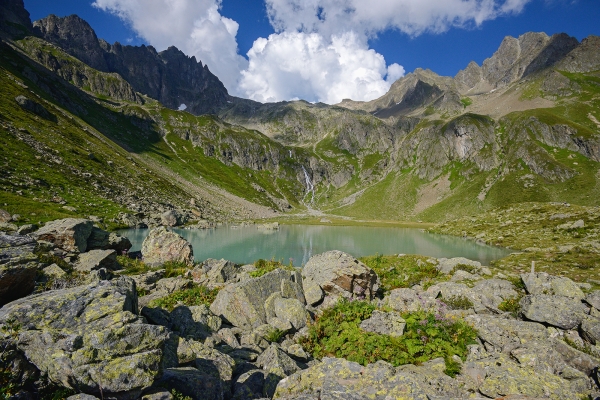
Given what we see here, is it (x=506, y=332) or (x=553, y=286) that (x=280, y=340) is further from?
(x=553, y=286)

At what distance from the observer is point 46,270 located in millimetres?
16000

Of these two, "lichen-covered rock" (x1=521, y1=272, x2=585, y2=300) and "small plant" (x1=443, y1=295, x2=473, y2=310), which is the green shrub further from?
"lichen-covered rock" (x1=521, y1=272, x2=585, y2=300)

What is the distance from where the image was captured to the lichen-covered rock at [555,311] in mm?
11759

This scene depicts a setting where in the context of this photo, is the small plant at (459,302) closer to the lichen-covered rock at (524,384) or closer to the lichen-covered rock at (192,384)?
the lichen-covered rock at (524,384)

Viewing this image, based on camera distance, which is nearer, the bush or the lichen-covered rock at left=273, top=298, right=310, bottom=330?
the bush

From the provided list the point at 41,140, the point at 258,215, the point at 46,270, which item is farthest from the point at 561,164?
the point at 41,140

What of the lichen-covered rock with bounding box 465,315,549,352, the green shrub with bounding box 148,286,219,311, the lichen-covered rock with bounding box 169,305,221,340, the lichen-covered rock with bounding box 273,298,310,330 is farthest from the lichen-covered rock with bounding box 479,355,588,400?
the green shrub with bounding box 148,286,219,311

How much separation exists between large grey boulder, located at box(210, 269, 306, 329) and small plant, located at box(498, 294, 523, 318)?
10.9 m

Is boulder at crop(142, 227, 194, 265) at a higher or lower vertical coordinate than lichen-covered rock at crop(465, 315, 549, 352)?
lower

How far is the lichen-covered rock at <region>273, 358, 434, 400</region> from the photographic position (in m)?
6.89

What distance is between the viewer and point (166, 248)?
102ft

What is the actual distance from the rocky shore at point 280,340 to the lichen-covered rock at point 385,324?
1.8 inches

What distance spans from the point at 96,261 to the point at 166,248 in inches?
350

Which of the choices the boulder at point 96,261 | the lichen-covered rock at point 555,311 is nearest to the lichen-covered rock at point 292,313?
the lichen-covered rock at point 555,311
